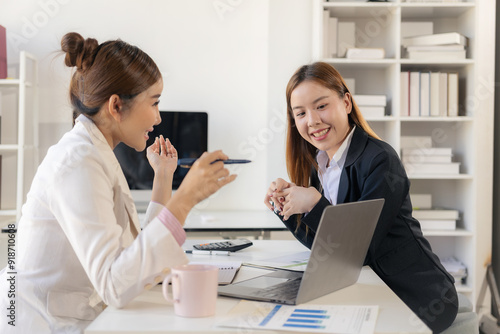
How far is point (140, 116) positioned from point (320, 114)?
2.08 ft

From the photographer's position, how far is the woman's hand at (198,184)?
3.48 ft

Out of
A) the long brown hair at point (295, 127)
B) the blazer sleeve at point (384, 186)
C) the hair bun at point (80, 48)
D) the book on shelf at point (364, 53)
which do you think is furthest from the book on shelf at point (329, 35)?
the hair bun at point (80, 48)

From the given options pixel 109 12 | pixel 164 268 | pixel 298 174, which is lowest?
pixel 164 268

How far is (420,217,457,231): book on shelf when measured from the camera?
122 inches

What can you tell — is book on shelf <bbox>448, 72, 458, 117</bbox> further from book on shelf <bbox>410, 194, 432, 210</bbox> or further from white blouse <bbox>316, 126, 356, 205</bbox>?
white blouse <bbox>316, 126, 356, 205</bbox>

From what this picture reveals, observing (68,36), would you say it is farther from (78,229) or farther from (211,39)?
(211,39)

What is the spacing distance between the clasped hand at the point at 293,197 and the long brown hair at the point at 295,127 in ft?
1.24

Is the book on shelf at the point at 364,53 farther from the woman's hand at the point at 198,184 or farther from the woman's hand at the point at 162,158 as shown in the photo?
the woman's hand at the point at 198,184

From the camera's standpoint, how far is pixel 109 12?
136 inches

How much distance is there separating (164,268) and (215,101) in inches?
100

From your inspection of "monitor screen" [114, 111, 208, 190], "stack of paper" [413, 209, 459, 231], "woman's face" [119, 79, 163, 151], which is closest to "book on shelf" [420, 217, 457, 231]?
"stack of paper" [413, 209, 459, 231]

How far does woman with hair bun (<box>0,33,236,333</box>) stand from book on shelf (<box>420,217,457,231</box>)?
2.11 metres

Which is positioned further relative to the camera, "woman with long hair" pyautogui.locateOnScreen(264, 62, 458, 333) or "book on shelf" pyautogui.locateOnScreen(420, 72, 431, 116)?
"book on shelf" pyautogui.locateOnScreen(420, 72, 431, 116)

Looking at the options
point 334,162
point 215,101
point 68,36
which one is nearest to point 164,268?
point 68,36
